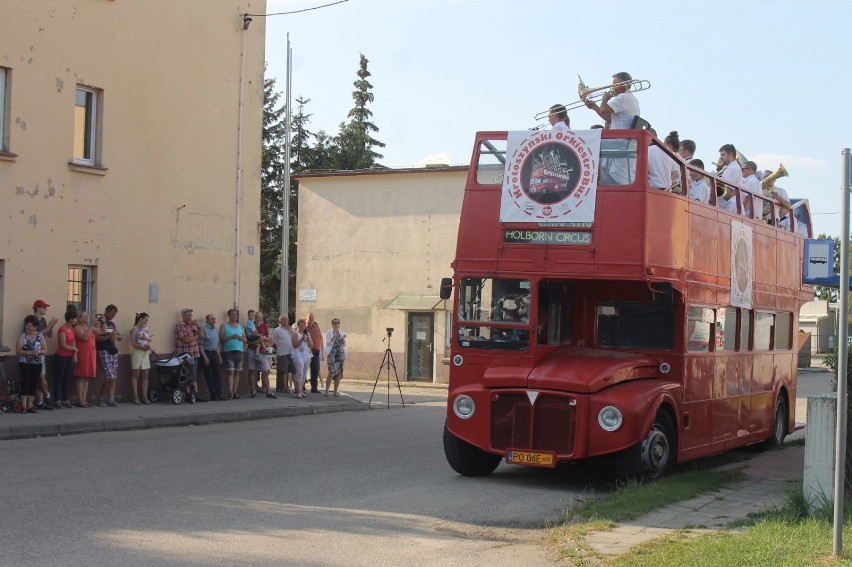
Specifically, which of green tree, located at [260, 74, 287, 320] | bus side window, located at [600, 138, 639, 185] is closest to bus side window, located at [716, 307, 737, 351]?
bus side window, located at [600, 138, 639, 185]

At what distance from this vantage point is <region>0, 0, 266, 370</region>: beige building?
1897 cm

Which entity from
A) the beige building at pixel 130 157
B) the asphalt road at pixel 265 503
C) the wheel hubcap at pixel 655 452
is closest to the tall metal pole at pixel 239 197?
the beige building at pixel 130 157

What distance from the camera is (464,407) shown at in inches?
466

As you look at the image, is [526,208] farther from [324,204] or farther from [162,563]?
[324,204]

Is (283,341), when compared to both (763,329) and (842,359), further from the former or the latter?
(842,359)

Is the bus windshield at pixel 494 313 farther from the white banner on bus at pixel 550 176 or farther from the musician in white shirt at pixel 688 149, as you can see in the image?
the musician in white shirt at pixel 688 149

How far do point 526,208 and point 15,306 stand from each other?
10.8 m

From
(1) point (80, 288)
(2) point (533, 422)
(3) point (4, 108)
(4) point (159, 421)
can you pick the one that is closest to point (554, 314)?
(2) point (533, 422)

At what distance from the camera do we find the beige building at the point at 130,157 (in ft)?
62.2

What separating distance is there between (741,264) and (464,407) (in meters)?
5.01

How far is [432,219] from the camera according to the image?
117ft

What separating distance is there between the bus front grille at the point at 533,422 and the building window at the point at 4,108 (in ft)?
37.7

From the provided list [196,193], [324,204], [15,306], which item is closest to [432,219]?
[324,204]

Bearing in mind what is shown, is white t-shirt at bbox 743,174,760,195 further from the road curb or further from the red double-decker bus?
the road curb
